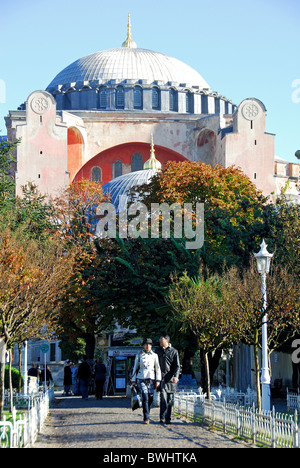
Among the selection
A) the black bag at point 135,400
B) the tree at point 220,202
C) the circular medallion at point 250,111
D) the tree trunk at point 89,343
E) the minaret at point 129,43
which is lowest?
the black bag at point 135,400

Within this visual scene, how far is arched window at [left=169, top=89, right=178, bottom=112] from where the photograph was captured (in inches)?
2709

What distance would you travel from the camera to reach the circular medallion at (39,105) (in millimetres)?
58781

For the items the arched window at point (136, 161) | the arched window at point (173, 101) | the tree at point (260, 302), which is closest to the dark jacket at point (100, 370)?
the tree at point (260, 302)

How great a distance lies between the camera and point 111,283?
26172 millimetres

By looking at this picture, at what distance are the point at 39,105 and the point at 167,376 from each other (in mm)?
46196

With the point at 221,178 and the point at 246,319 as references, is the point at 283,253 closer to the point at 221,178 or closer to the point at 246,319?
the point at 246,319

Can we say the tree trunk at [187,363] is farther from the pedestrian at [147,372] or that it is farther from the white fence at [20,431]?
the white fence at [20,431]

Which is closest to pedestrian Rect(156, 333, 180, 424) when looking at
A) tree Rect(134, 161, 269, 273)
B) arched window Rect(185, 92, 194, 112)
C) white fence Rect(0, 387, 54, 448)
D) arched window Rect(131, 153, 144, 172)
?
white fence Rect(0, 387, 54, 448)

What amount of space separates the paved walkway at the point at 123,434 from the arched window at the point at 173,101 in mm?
53106

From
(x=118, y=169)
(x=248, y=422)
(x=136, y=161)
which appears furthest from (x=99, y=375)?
(x=136, y=161)

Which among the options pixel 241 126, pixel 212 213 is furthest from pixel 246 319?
pixel 241 126

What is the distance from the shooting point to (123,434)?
1267cm

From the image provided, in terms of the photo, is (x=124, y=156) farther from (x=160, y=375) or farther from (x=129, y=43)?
(x=160, y=375)

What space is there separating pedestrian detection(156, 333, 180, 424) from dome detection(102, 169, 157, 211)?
39938 millimetres
